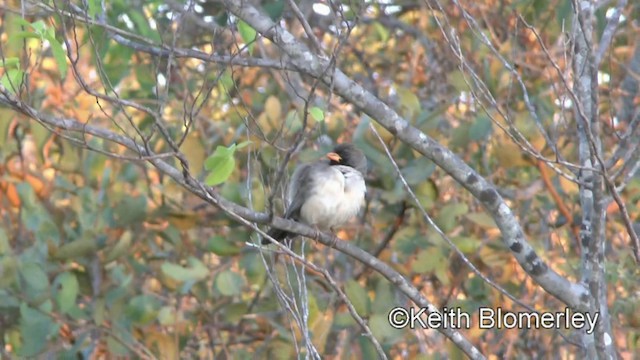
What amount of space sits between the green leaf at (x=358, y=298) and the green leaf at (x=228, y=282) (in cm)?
53

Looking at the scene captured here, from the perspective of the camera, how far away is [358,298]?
4762 millimetres

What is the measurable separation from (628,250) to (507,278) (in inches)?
23.6

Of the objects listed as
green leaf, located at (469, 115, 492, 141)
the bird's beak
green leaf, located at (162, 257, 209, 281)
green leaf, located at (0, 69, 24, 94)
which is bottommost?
green leaf, located at (0, 69, 24, 94)

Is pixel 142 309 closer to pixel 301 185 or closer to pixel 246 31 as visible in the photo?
pixel 301 185

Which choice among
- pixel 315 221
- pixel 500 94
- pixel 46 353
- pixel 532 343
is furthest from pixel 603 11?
pixel 46 353

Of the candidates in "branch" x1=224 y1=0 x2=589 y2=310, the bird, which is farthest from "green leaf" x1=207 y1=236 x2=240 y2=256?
"branch" x1=224 y1=0 x2=589 y2=310

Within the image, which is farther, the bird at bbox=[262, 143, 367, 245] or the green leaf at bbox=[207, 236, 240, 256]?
the green leaf at bbox=[207, 236, 240, 256]

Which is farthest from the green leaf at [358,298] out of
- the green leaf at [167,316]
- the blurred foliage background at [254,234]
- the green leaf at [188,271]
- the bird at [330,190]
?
the green leaf at [167,316]

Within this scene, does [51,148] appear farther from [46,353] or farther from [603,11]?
[603,11]

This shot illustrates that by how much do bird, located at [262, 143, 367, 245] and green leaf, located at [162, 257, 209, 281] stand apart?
0.48 metres

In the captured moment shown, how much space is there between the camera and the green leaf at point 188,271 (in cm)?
492

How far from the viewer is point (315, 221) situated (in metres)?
4.76

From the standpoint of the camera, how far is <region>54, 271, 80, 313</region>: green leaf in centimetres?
501

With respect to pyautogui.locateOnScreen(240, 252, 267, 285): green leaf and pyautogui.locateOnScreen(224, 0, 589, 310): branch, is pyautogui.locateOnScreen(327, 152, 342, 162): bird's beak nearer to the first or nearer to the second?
pyautogui.locateOnScreen(240, 252, 267, 285): green leaf
